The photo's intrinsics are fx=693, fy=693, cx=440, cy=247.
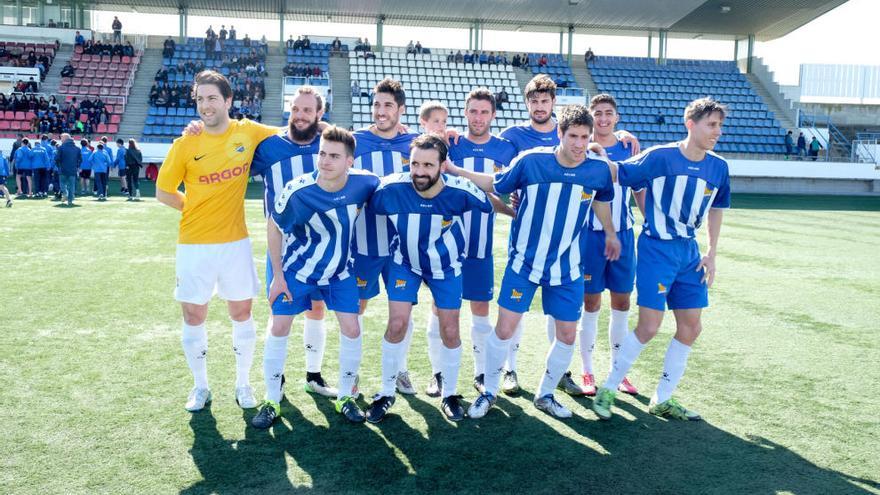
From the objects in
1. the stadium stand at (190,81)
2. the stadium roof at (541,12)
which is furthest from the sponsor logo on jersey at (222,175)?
the stadium roof at (541,12)

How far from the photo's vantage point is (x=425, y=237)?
431cm

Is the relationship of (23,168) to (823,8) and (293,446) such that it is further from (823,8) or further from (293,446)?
(823,8)

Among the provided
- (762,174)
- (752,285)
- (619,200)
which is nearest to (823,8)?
(762,174)

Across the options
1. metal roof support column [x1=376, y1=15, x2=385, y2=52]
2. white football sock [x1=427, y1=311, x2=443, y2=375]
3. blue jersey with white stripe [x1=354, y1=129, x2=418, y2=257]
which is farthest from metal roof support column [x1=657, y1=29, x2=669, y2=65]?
white football sock [x1=427, y1=311, x2=443, y2=375]

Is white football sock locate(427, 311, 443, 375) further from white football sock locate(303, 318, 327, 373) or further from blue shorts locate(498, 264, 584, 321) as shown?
white football sock locate(303, 318, 327, 373)

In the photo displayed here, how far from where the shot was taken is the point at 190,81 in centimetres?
2916

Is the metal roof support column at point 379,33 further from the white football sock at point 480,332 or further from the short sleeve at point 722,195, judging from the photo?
the short sleeve at point 722,195

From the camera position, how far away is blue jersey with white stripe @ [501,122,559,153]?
5035mm

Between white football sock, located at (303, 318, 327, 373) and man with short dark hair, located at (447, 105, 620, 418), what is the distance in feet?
3.78

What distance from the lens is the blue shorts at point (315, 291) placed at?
13.9ft

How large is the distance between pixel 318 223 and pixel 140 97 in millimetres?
27724

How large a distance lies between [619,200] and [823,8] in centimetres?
2978

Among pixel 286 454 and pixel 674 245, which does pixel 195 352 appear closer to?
pixel 286 454

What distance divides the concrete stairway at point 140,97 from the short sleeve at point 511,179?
24.9 meters
